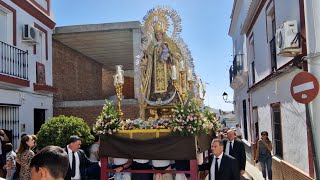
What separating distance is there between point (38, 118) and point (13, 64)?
299 cm

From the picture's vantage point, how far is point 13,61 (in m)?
11.7

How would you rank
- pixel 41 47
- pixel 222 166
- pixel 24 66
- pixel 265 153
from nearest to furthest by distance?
pixel 222 166 → pixel 265 153 → pixel 24 66 → pixel 41 47

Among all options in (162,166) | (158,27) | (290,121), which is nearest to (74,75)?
(158,27)

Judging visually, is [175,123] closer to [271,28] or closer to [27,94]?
[271,28]

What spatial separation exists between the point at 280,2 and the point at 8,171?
6.85 meters

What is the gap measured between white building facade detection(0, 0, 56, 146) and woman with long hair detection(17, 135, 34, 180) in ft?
15.6

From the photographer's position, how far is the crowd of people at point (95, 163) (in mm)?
2593

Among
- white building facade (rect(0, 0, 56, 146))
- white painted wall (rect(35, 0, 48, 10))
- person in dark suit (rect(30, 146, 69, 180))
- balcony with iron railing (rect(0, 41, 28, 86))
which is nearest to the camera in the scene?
person in dark suit (rect(30, 146, 69, 180))

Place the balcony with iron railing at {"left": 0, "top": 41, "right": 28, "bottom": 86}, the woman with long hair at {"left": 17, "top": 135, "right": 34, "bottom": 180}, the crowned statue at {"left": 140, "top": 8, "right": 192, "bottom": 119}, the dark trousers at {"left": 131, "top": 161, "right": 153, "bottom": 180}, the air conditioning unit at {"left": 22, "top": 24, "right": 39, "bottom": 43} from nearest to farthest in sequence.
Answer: the woman with long hair at {"left": 17, "top": 135, "right": 34, "bottom": 180}, the dark trousers at {"left": 131, "top": 161, "right": 153, "bottom": 180}, the crowned statue at {"left": 140, "top": 8, "right": 192, "bottom": 119}, the balcony with iron railing at {"left": 0, "top": 41, "right": 28, "bottom": 86}, the air conditioning unit at {"left": 22, "top": 24, "right": 39, "bottom": 43}

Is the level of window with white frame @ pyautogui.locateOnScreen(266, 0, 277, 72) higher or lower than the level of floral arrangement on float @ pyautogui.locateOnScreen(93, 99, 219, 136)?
higher

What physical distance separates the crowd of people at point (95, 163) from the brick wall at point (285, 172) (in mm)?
222

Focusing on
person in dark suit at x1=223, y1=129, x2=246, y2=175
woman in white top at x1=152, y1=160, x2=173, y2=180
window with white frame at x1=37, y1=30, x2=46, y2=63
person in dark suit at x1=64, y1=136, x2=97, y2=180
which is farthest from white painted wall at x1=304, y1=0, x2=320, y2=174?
window with white frame at x1=37, y1=30, x2=46, y2=63

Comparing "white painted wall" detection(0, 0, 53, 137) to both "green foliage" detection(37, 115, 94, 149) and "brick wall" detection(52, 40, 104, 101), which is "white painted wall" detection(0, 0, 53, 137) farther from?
"green foliage" detection(37, 115, 94, 149)

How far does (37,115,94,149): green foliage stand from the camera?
1000 cm
